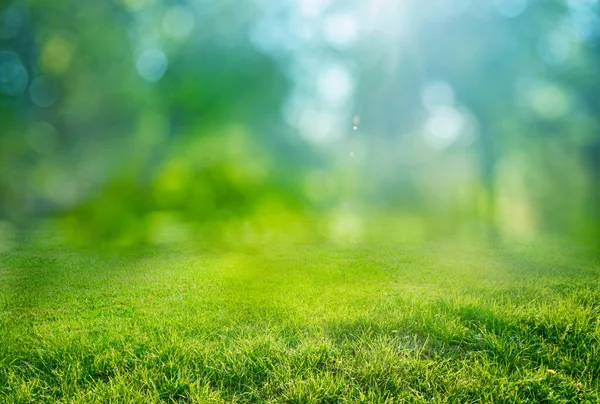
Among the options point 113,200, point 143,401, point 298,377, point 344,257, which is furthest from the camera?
point 344,257

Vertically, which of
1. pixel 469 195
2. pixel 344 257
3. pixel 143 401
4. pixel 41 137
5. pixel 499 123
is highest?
pixel 499 123

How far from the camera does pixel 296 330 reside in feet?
9.05

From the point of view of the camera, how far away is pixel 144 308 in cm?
317

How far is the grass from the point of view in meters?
2.19

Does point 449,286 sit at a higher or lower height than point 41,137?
lower

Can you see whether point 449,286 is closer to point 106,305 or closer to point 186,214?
point 106,305

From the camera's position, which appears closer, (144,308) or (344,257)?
(144,308)

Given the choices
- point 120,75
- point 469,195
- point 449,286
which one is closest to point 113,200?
point 120,75

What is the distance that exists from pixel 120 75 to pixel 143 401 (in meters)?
1.88

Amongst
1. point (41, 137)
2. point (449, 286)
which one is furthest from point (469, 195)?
point (449, 286)

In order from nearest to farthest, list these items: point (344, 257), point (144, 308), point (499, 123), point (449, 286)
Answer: point (499, 123), point (144, 308), point (449, 286), point (344, 257)

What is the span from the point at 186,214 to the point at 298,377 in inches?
74.1

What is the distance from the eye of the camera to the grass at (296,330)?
2.19 m

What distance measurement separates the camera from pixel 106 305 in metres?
3.19
